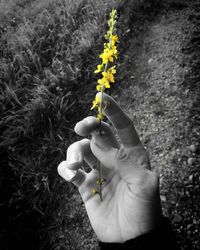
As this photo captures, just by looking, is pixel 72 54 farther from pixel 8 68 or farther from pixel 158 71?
pixel 158 71

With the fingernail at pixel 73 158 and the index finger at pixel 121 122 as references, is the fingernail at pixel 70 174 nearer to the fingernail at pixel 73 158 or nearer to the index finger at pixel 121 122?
the fingernail at pixel 73 158

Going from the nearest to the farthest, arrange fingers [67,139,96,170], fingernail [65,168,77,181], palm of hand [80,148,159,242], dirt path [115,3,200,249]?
palm of hand [80,148,159,242] < fingers [67,139,96,170] < fingernail [65,168,77,181] < dirt path [115,3,200,249]

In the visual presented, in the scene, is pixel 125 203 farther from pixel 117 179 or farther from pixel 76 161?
pixel 76 161

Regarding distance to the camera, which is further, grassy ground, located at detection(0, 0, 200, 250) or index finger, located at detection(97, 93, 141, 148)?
grassy ground, located at detection(0, 0, 200, 250)

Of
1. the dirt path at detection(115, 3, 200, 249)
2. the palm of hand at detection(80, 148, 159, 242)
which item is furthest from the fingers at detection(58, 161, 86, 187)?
the dirt path at detection(115, 3, 200, 249)

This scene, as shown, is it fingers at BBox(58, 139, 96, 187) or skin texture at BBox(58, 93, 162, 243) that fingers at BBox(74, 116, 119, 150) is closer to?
skin texture at BBox(58, 93, 162, 243)

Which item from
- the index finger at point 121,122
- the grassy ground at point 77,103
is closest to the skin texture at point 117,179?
the index finger at point 121,122

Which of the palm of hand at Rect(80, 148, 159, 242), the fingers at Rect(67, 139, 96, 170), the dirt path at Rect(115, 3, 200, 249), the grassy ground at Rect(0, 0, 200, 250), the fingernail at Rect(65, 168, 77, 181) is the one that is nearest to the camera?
the palm of hand at Rect(80, 148, 159, 242)
